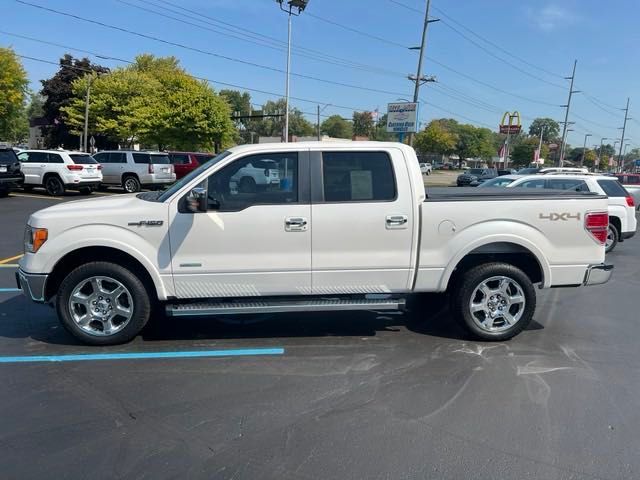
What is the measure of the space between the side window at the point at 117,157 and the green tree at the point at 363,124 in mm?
109011

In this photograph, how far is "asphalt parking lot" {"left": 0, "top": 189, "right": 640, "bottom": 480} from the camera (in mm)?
3064

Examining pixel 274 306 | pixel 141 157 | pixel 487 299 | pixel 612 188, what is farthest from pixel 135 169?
pixel 487 299

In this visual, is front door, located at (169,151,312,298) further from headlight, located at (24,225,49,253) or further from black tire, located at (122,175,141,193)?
black tire, located at (122,175,141,193)

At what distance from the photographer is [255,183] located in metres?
4.83

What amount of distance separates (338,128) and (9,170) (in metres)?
115

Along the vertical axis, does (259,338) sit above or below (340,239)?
below

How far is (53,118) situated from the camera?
60.8 m

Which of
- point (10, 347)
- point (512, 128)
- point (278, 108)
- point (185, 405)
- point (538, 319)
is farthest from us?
point (278, 108)

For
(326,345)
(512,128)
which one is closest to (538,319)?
(326,345)

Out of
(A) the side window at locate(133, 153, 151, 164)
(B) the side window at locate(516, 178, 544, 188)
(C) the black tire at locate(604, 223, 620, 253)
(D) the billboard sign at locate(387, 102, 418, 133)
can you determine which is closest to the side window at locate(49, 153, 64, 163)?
(A) the side window at locate(133, 153, 151, 164)

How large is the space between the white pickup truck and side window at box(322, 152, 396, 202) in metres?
0.01

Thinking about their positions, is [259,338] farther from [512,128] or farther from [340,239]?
[512,128]

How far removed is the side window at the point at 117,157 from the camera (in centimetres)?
2278

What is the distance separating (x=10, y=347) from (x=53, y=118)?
213ft
